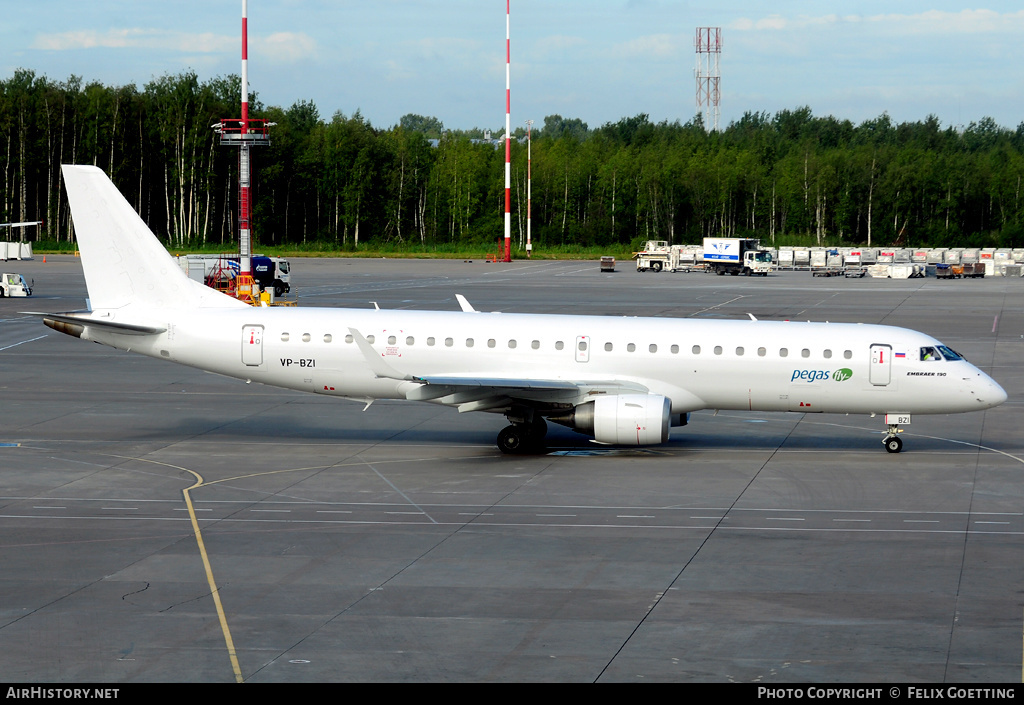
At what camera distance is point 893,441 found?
31.8 meters

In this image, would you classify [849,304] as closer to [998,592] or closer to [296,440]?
[296,440]

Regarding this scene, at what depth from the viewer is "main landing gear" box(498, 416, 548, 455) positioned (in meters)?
31.2

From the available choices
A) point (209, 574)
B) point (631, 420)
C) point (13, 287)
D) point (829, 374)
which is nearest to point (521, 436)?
point (631, 420)

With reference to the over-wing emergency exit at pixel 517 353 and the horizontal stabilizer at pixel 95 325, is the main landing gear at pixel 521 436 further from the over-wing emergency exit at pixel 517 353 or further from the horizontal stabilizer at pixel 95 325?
the horizontal stabilizer at pixel 95 325

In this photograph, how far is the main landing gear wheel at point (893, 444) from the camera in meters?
31.7

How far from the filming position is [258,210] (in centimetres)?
16975

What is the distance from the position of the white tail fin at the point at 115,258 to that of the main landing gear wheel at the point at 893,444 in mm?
20785

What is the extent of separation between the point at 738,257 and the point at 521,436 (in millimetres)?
96086

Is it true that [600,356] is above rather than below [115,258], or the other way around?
→ below

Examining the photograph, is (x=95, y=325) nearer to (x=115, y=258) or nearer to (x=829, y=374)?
(x=115, y=258)

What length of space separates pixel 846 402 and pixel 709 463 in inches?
176

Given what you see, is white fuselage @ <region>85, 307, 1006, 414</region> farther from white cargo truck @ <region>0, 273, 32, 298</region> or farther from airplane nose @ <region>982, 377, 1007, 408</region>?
white cargo truck @ <region>0, 273, 32, 298</region>

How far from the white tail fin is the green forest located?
12949cm

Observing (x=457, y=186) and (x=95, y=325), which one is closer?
(x=95, y=325)
